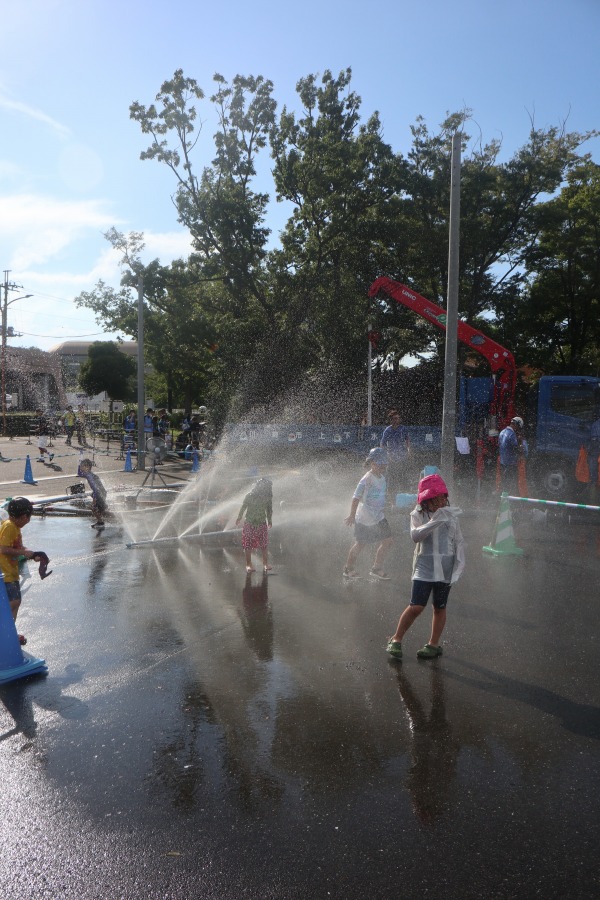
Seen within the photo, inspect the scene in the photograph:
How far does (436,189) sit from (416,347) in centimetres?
664

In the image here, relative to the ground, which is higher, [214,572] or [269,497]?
[269,497]

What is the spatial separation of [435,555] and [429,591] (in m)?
0.31

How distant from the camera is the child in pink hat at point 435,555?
19.0 feet

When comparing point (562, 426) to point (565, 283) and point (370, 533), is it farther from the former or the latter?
point (565, 283)

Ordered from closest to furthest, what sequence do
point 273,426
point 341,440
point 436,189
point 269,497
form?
point 269,497, point 341,440, point 273,426, point 436,189

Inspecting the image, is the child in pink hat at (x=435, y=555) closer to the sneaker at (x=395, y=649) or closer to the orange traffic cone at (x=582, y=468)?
the sneaker at (x=395, y=649)

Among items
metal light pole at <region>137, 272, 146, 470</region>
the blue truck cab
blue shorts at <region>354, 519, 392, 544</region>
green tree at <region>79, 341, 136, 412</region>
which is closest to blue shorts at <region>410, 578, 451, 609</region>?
blue shorts at <region>354, 519, 392, 544</region>

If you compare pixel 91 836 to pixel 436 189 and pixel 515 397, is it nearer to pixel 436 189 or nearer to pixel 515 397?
pixel 515 397

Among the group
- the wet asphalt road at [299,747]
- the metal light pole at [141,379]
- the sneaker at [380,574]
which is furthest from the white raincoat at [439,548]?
the metal light pole at [141,379]

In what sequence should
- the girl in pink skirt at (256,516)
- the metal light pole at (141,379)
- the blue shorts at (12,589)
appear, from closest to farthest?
the blue shorts at (12,589) < the girl in pink skirt at (256,516) < the metal light pole at (141,379)

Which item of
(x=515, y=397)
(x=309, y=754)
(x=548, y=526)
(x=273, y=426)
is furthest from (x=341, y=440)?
(x=309, y=754)

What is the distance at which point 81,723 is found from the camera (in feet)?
15.6

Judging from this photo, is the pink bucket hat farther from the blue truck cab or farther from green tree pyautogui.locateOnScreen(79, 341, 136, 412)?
green tree pyautogui.locateOnScreen(79, 341, 136, 412)

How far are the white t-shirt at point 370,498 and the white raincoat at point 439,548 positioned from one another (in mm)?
2526
